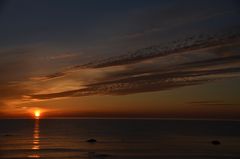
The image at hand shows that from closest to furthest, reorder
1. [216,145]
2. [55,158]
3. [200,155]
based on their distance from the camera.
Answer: [55,158] → [200,155] → [216,145]

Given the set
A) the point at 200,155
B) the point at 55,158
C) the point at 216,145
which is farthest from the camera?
the point at 216,145

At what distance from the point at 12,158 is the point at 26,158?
2.01m

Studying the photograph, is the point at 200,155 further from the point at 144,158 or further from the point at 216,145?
the point at 216,145

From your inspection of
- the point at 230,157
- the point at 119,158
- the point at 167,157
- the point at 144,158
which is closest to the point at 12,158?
the point at 119,158

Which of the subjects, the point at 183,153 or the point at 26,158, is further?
the point at 183,153

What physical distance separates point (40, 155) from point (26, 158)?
3.04m

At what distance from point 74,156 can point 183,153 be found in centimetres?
1786

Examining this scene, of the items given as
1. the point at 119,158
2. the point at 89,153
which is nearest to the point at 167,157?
the point at 119,158

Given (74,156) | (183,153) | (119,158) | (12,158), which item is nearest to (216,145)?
(183,153)

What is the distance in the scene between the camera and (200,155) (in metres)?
51.0

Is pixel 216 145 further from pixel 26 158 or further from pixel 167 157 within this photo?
pixel 26 158

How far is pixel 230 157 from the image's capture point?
4944 cm

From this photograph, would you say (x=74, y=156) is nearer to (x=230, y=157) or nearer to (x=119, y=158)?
(x=119, y=158)

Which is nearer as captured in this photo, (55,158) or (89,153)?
(55,158)
